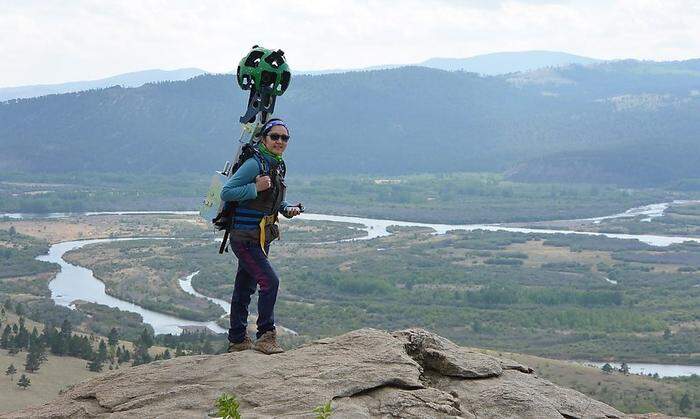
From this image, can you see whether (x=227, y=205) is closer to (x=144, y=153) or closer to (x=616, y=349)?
(x=616, y=349)

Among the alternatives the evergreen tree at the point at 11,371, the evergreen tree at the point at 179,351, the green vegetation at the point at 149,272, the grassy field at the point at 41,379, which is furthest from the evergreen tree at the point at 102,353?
the green vegetation at the point at 149,272

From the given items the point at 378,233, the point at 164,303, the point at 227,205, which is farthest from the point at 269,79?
the point at 378,233

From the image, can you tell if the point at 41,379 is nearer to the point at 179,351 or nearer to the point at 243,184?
the point at 179,351

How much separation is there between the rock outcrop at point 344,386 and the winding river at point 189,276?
1681 inches

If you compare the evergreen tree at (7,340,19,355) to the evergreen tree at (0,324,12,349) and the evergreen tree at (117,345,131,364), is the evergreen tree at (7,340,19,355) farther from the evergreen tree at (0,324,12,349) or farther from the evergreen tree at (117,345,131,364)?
the evergreen tree at (117,345,131,364)

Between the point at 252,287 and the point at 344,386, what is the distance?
2342mm

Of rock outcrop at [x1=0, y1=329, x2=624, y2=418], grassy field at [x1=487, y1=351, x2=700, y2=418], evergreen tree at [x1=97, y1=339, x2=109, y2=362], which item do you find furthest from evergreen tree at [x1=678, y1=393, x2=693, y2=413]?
rock outcrop at [x1=0, y1=329, x2=624, y2=418]

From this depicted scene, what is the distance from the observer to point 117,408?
35.6 feet

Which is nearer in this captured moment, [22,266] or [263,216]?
[263,216]

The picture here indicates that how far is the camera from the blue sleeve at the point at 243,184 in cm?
1172

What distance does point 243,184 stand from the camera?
38.9ft

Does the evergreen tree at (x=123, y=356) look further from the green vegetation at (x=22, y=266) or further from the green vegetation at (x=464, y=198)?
the green vegetation at (x=464, y=198)

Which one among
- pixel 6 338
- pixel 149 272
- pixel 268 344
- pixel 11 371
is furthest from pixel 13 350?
pixel 149 272

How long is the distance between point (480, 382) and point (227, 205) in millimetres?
3488
